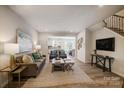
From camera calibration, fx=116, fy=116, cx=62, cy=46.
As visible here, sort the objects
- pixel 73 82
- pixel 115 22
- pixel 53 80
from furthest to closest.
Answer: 1. pixel 115 22
2. pixel 53 80
3. pixel 73 82

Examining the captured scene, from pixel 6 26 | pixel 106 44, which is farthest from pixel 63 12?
pixel 106 44

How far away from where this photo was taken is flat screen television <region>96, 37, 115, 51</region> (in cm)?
531

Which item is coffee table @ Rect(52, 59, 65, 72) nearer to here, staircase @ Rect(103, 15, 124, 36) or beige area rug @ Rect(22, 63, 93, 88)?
beige area rug @ Rect(22, 63, 93, 88)

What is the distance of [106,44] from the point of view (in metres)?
5.91

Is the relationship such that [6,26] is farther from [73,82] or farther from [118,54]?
[118,54]

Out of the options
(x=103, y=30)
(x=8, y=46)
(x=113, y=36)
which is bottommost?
(x=8, y=46)

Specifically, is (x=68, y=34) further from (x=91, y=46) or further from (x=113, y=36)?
(x=113, y=36)

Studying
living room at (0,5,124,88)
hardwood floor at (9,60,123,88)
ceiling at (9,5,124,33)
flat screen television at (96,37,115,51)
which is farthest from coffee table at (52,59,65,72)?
flat screen television at (96,37,115,51)

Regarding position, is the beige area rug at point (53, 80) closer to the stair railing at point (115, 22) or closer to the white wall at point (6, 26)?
the white wall at point (6, 26)

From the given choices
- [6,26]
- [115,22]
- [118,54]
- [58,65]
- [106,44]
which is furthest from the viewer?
[115,22]

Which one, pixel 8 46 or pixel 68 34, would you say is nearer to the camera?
pixel 8 46

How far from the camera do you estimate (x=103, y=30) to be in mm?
6445
